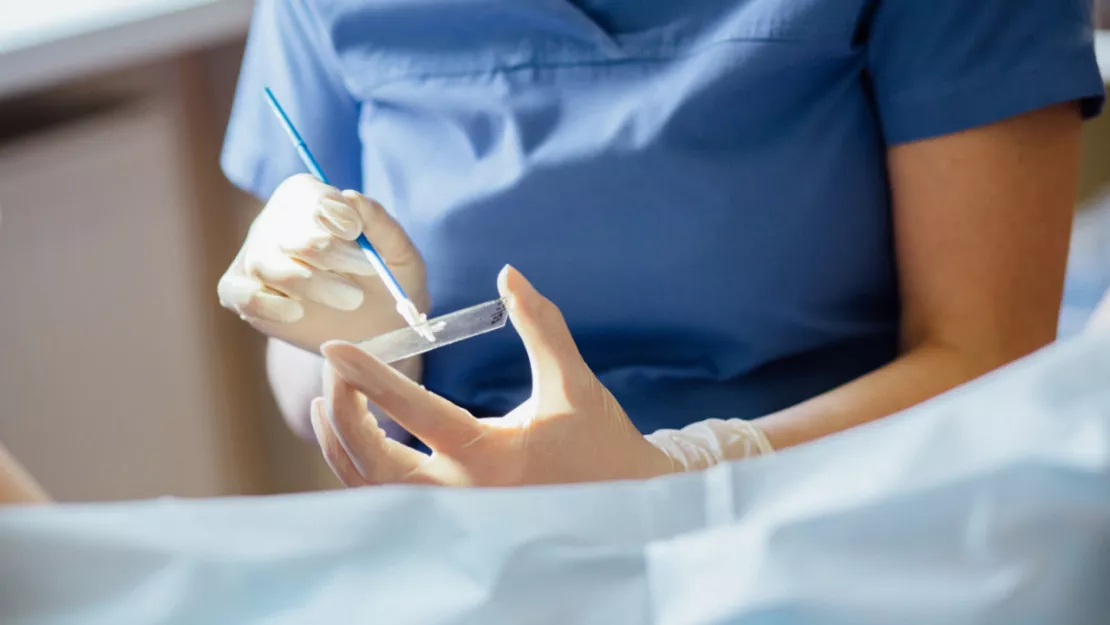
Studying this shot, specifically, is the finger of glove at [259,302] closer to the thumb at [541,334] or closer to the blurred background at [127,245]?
the thumb at [541,334]

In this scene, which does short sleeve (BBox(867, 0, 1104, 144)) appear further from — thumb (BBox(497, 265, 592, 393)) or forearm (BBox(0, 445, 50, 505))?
forearm (BBox(0, 445, 50, 505))

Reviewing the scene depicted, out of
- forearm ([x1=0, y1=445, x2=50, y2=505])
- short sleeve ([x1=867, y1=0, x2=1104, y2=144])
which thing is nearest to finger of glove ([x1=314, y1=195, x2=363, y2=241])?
forearm ([x1=0, y1=445, x2=50, y2=505])

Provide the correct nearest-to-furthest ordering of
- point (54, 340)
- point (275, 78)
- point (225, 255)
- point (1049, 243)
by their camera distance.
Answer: point (1049, 243) → point (275, 78) → point (54, 340) → point (225, 255)

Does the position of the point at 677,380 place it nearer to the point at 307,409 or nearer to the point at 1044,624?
the point at 307,409

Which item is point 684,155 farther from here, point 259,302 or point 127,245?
point 127,245

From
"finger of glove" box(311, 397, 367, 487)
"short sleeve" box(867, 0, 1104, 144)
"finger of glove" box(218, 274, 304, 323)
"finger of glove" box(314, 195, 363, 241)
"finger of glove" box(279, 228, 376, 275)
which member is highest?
"short sleeve" box(867, 0, 1104, 144)

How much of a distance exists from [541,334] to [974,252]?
30 cm

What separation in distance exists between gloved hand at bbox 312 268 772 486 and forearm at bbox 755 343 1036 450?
0.44 ft

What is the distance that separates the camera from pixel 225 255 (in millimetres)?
1304

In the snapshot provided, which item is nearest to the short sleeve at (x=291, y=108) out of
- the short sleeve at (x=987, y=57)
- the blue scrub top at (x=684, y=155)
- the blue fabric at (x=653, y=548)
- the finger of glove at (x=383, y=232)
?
the blue scrub top at (x=684, y=155)

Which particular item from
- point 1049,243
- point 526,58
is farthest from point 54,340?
point 1049,243

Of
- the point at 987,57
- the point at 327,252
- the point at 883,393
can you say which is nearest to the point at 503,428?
the point at 327,252

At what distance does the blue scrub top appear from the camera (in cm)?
67

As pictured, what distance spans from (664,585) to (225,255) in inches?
42.9
